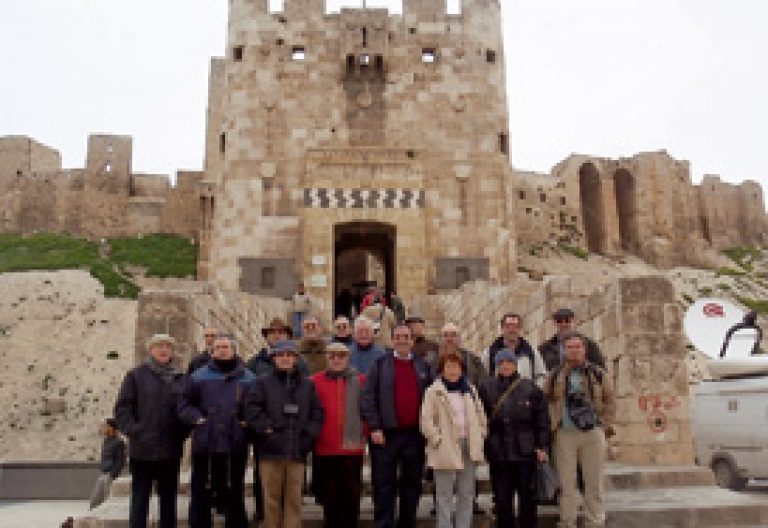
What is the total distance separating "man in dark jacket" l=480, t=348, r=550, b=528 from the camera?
5.40 metres

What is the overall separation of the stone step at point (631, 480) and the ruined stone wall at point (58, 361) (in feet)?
34.0

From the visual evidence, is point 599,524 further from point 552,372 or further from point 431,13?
point 431,13

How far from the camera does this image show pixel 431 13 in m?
20.9

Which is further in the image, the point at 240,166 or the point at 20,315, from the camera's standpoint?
the point at 20,315

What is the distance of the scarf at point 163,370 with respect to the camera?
570 centimetres

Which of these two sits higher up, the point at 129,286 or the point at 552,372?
the point at 129,286

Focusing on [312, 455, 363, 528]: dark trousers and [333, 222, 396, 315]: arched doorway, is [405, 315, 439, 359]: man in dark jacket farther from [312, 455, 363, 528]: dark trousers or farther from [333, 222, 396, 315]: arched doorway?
[333, 222, 396, 315]: arched doorway

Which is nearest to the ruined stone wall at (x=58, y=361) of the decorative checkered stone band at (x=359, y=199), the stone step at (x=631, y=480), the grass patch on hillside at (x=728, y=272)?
the decorative checkered stone band at (x=359, y=199)

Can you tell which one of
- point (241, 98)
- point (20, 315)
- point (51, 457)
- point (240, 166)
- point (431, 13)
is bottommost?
point (51, 457)

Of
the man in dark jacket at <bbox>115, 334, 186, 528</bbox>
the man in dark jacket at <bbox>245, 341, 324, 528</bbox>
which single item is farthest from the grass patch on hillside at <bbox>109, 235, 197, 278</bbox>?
the man in dark jacket at <bbox>245, 341, 324, 528</bbox>

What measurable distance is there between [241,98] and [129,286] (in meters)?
8.73

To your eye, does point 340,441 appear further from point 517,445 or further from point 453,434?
point 517,445

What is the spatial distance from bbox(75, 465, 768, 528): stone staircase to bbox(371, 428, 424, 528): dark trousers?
0.34 meters

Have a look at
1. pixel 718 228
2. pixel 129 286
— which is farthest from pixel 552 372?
pixel 718 228
